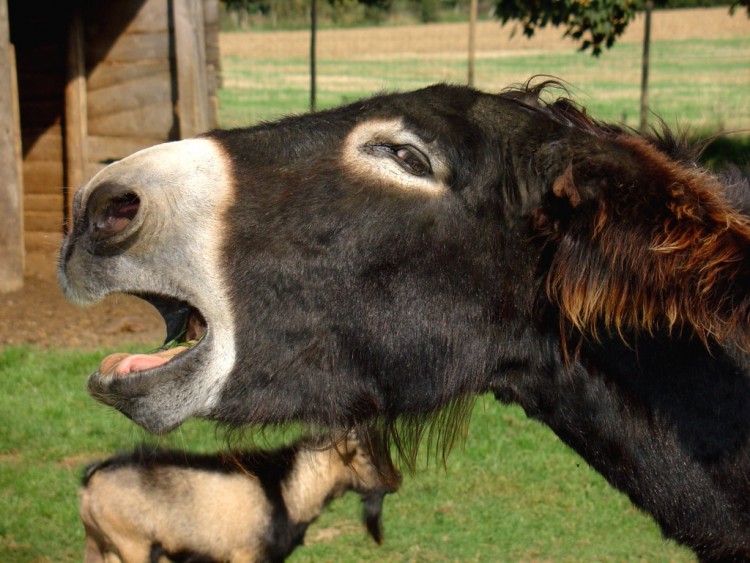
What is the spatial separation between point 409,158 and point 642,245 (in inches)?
21.3

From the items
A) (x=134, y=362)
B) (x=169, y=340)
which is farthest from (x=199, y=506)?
(x=134, y=362)

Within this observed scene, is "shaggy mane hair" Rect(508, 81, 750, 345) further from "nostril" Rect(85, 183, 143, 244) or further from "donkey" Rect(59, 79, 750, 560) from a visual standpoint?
"nostril" Rect(85, 183, 143, 244)

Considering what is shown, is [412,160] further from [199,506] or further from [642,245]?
[199,506]

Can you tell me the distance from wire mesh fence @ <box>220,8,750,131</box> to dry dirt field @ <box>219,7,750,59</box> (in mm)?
40

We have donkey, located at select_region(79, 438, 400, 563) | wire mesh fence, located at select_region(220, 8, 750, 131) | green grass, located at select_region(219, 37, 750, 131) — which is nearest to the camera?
donkey, located at select_region(79, 438, 400, 563)

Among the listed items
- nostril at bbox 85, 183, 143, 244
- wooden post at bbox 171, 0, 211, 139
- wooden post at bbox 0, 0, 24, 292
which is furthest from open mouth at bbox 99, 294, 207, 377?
wooden post at bbox 171, 0, 211, 139

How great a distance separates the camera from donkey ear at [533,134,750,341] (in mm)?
1911

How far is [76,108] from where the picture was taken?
846 centimetres

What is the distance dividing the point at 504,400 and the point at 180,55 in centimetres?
649

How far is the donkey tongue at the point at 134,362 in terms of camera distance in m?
2.01

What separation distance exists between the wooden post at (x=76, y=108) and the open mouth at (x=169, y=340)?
6557mm

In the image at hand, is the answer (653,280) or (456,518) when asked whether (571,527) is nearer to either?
(456,518)

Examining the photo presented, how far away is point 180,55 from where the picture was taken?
8078mm

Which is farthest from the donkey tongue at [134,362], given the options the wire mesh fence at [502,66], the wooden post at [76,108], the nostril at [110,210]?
the wire mesh fence at [502,66]
